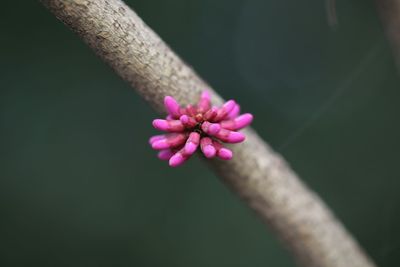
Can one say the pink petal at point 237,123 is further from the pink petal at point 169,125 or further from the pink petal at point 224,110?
the pink petal at point 169,125

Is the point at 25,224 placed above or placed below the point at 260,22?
below

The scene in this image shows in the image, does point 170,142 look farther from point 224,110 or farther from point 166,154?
point 224,110

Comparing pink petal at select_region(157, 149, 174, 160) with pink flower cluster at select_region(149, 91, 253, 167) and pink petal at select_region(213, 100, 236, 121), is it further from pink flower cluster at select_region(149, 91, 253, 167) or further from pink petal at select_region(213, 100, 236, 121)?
pink petal at select_region(213, 100, 236, 121)

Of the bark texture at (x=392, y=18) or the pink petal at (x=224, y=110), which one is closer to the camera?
the pink petal at (x=224, y=110)

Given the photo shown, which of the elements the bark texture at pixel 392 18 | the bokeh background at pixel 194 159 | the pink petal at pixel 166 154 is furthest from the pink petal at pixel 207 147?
the bokeh background at pixel 194 159

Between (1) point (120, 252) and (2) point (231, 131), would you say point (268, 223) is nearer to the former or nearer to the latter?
(2) point (231, 131)

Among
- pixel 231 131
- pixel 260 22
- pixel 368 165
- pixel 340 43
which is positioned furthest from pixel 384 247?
pixel 231 131
